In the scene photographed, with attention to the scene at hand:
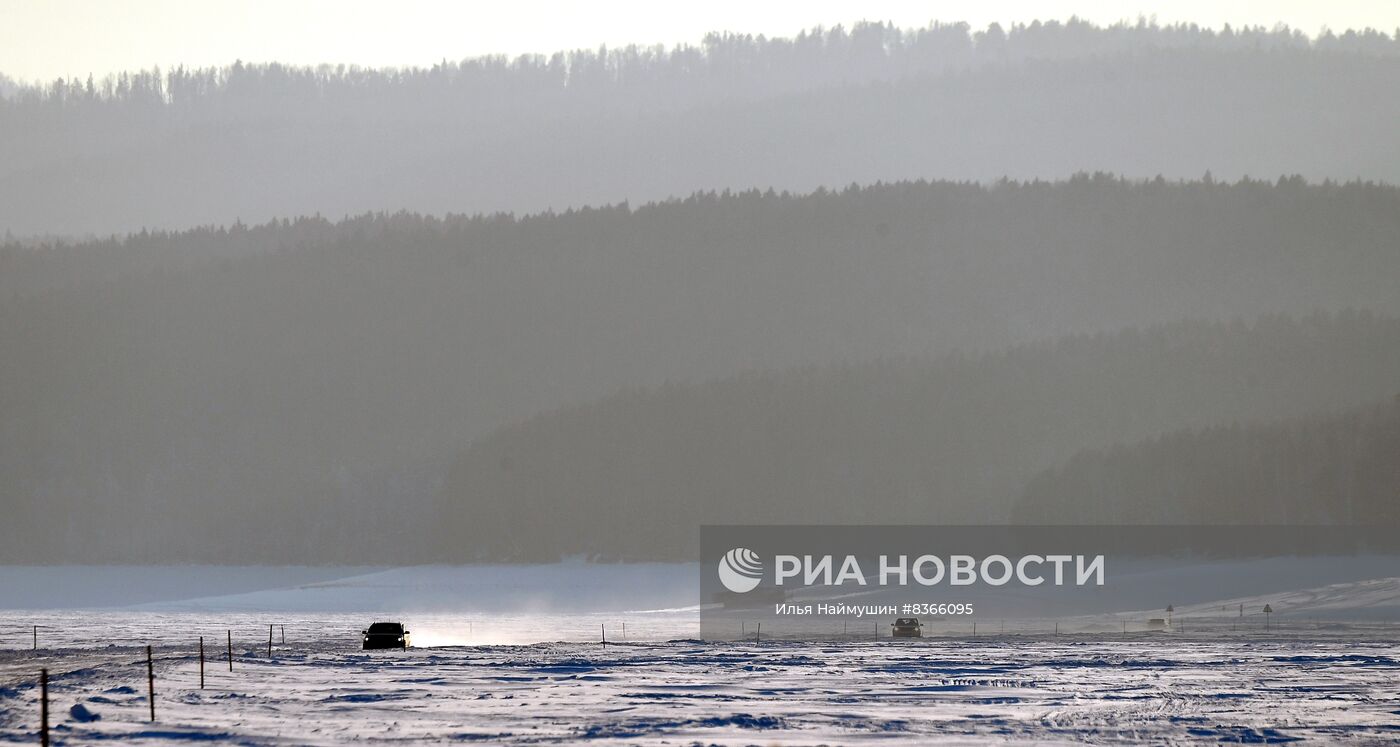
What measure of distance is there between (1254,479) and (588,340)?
75456 mm

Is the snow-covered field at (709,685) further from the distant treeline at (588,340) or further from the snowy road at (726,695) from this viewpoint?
the distant treeline at (588,340)

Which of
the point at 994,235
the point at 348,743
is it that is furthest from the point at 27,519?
the point at 348,743

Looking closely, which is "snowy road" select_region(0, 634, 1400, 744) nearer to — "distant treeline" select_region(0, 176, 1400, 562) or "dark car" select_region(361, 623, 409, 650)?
"dark car" select_region(361, 623, 409, 650)

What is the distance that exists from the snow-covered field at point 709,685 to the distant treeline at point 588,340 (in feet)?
264

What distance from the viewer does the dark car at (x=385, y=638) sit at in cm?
5134

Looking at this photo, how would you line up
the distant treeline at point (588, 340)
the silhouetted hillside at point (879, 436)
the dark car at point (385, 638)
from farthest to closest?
the distant treeline at point (588, 340) < the silhouetted hillside at point (879, 436) < the dark car at point (385, 638)

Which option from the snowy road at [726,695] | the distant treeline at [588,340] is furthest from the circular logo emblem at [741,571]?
the snowy road at [726,695]

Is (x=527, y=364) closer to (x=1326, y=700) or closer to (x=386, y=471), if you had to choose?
(x=386, y=471)

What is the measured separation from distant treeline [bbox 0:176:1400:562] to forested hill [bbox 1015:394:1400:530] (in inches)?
909

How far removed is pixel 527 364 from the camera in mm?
176000

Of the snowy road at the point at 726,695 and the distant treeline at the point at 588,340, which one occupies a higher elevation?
the distant treeline at the point at 588,340

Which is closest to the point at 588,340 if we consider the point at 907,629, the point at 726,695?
the point at 907,629

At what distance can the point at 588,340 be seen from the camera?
175875mm

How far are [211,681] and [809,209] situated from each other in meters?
152
